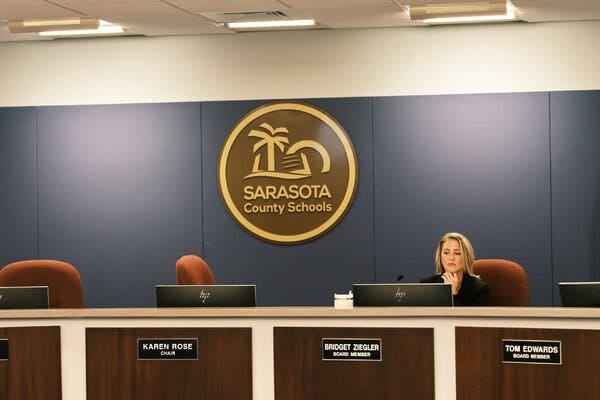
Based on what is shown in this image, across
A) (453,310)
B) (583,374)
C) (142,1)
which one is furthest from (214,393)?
(142,1)

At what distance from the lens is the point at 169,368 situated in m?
5.00

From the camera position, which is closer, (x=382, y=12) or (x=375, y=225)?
(x=382, y=12)

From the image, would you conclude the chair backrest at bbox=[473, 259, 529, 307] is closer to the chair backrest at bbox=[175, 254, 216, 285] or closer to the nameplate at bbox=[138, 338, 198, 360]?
the chair backrest at bbox=[175, 254, 216, 285]

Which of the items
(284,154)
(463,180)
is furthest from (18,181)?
(463,180)

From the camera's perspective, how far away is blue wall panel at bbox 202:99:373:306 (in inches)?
354

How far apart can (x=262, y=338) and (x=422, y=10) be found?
12.0ft

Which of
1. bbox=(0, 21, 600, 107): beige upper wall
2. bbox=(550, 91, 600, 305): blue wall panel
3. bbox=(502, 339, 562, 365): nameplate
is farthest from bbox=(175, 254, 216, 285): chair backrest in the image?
bbox=(550, 91, 600, 305): blue wall panel

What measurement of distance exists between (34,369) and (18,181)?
14.9 ft

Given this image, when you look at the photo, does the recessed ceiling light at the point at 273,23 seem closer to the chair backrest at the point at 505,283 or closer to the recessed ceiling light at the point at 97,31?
the recessed ceiling light at the point at 97,31

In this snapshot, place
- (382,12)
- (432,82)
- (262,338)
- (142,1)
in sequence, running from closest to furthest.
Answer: (262,338) < (142,1) < (382,12) < (432,82)

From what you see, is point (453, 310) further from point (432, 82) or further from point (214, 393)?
point (432, 82)

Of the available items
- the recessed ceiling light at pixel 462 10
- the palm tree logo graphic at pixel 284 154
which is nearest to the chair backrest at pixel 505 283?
the recessed ceiling light at pixel 462 10

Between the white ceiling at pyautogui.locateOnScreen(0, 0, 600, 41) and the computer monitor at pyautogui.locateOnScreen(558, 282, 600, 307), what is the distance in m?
2.95

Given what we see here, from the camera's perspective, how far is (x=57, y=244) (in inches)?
368
